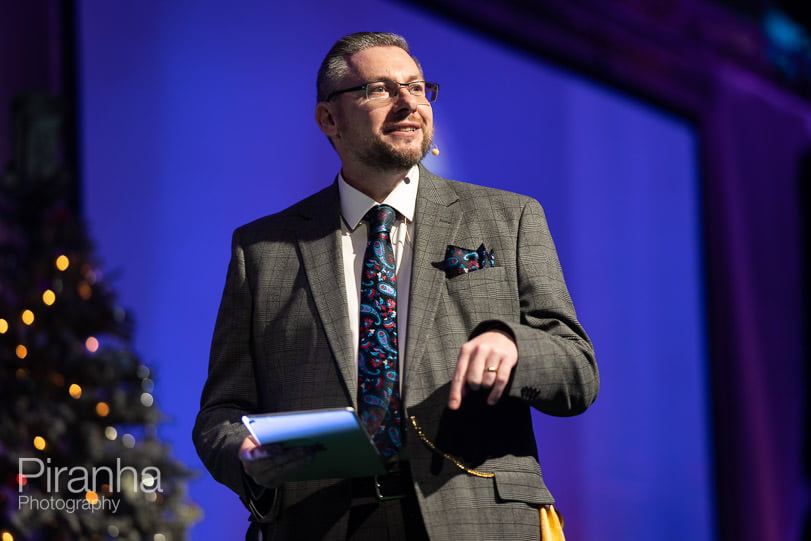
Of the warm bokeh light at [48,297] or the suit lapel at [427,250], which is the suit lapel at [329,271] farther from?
the warm bokeh light at [48,297]

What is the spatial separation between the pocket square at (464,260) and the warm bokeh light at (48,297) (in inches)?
90.4

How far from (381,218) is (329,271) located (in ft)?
0.42

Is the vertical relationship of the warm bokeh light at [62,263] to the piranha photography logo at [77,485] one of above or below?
above

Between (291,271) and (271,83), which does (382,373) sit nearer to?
(291,271)

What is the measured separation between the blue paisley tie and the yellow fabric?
25 cm

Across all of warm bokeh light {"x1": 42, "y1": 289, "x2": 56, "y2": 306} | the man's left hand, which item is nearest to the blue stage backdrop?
warm bokeh light {"x1": 42, "y1": 289, "x2": 56, "y2": 306}

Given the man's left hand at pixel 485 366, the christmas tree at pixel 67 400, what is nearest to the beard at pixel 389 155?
the man's left hand at pixel 485 366

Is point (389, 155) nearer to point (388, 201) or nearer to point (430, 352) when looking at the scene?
point (388, 201)

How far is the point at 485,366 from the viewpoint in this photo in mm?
1403

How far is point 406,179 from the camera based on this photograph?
5.87 ft

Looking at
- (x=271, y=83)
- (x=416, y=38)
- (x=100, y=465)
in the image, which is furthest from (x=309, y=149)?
(x=100, y=465)

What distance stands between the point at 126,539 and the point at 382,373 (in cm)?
223

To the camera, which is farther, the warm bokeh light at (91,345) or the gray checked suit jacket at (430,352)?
the warm bokeh light at (91,345)

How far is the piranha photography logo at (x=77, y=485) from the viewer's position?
340 cm
